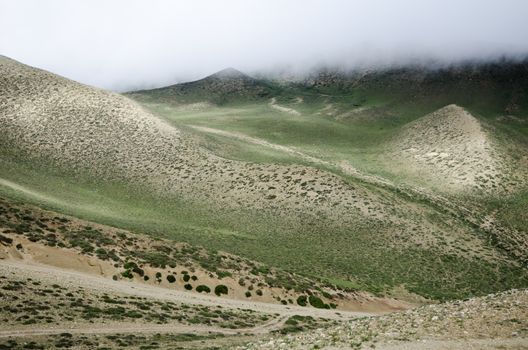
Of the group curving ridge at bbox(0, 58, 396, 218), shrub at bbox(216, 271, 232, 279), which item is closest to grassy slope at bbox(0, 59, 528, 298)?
curving ridge at bbox(0, 58, 396, 218)

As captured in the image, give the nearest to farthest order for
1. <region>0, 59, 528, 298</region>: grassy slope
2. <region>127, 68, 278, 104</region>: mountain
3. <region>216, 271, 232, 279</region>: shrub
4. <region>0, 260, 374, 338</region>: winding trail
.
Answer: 1. <region>0, 260, 374, 338</region>: winding trail
2. <region>216, 271, 232, 279</region>: shrub
3. <region>0, 59, 528, 298</region>: grassy slope
4. <region>127, 68, 278, 104</region>: mountain

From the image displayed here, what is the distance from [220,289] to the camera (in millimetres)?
35281

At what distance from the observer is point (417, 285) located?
4469 centimetres

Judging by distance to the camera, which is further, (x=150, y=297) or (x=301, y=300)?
(x=301, y=300)

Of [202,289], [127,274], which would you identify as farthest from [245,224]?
[127,274]

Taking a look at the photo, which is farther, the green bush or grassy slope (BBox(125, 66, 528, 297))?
grassy slope (BBox(125, 66, 528, 297))

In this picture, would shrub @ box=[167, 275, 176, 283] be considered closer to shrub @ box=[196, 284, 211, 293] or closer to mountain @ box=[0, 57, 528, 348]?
mountain @ box=[0, 57, 528, 348]

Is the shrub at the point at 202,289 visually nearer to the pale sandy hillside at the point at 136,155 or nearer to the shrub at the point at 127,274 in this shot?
the shrub at the point at 127,274

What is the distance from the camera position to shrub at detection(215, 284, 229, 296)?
115 feet

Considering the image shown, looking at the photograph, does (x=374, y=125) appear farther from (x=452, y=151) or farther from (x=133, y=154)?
(x=133, y=154)

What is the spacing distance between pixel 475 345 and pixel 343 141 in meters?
92.3

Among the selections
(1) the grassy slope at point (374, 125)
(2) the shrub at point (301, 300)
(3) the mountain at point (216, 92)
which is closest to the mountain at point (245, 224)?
(2) the shrub at point (301, 300)

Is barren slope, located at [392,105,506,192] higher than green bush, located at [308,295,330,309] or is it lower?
higher

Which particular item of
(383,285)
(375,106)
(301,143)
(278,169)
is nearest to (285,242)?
(383,285)
